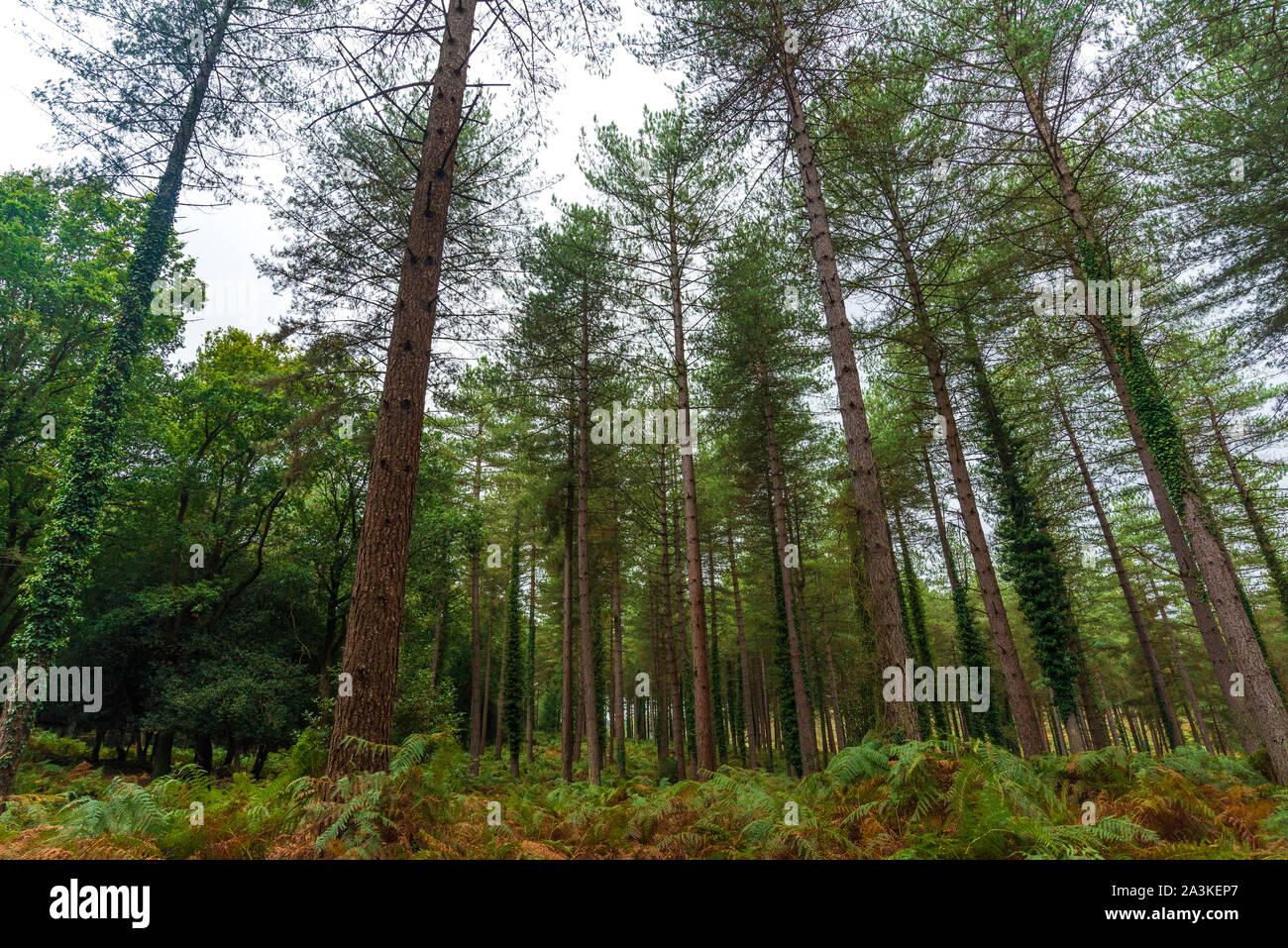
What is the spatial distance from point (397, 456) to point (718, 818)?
4.47m

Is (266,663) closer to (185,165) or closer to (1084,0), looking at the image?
(185,165)

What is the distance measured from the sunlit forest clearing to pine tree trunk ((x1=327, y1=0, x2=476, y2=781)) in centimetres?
4

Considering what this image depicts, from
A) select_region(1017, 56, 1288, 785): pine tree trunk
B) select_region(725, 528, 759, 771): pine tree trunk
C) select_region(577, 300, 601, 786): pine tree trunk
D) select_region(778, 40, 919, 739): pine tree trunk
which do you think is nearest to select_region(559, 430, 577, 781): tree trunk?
select_region(577, 300, 601, 786): pine tree trunk

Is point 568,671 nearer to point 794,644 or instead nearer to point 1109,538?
point 794,644

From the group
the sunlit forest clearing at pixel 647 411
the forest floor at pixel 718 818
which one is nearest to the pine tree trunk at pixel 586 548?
the sunlit forest clearing at pixel 647 411

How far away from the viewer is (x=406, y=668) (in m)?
16.0

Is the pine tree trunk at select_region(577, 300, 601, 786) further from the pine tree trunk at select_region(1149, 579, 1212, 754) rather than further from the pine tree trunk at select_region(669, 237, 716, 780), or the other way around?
the pine tree trunk at select_region(1149, 579, 1212, 754)

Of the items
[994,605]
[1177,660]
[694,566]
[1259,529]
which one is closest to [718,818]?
[694,566]

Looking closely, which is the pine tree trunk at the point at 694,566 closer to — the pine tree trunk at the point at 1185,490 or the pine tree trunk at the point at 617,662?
the pine tree trunk at the point at 617,662

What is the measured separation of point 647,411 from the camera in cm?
1650

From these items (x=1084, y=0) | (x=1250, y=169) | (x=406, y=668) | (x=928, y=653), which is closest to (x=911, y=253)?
(x=1084, y=0)

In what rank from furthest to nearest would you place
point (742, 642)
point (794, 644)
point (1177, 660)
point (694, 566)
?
point (1177, 660), point (742, 642), point (794, 644), point (694, 566)
